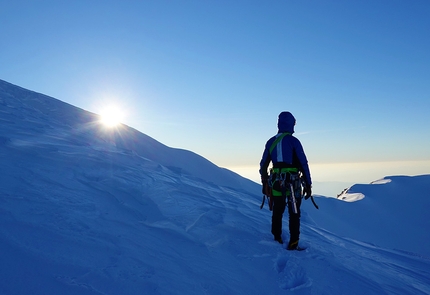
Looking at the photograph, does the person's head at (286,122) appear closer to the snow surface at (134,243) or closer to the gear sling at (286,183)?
the gear sling at (286,183)

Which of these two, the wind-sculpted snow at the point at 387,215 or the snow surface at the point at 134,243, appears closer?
the snow surface at the point at 134,243

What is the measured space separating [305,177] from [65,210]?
3.36 metres

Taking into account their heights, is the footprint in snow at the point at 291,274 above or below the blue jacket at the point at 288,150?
below

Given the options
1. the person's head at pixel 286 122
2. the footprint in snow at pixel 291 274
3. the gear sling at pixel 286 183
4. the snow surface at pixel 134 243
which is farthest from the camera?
the person's head at pixel 286 122

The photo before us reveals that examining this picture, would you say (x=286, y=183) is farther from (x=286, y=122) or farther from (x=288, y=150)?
(x=286, y=122)

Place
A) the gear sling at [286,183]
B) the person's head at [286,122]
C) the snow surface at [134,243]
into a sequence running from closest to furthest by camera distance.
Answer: the snow surface at [134,243], the gear sling at [286,183], the person's head at [286,122]

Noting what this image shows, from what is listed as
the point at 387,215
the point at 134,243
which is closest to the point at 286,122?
the point at 134,243

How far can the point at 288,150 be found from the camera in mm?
4445

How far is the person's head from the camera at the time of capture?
180 inches

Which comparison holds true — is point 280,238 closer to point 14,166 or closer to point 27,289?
point 27,289

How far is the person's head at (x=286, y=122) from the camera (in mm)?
4566

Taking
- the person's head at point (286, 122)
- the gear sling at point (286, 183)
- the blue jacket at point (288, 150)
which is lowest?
the gear sling at point (286, 183)

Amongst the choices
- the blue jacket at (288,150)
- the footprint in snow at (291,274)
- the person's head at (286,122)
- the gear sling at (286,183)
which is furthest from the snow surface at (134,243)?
the person's head at (286,122)

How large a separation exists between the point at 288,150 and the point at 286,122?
1.49ft
